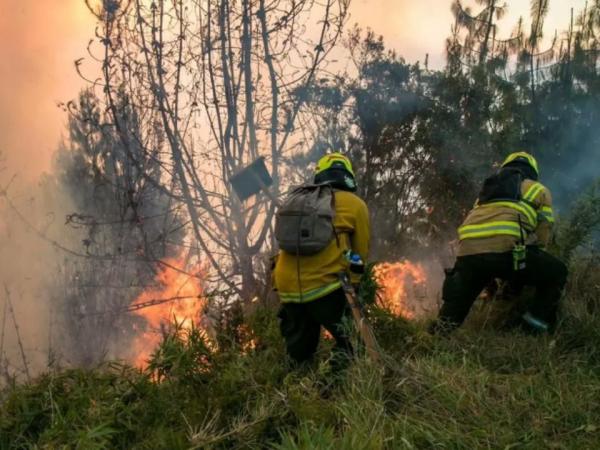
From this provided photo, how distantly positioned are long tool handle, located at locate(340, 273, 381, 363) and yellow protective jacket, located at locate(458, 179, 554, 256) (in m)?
1.24

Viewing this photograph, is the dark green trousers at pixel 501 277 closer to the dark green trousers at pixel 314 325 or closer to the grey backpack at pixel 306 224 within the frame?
the dark green trousers at pixel 314 325

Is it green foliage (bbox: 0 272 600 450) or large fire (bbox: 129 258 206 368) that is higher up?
green foliage (bbox: 0 272 600 450)

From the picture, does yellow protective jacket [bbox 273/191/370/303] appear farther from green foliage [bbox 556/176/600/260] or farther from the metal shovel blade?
green foliage [bbox 556/176/600/260]

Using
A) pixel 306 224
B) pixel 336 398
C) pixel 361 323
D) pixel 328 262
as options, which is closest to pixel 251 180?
pixel 306 224

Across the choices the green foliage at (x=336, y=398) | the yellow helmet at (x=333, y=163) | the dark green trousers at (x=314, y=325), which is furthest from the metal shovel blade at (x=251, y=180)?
the dark green trousers at (x=314, y=325)

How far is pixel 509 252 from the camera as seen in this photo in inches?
175

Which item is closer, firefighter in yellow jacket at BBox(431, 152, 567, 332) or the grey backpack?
the grey backpack

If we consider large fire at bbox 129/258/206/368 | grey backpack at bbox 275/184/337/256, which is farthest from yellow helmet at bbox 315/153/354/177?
large fire at bbox 129/258/206/368

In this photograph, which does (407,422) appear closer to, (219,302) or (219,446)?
(219,446)

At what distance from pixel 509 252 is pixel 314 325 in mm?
1578

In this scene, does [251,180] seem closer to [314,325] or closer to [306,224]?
[306,224]

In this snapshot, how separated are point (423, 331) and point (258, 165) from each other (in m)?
2.27

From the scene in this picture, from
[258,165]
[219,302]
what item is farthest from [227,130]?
[219,302]

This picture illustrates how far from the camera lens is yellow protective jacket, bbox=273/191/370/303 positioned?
3.99 meters
